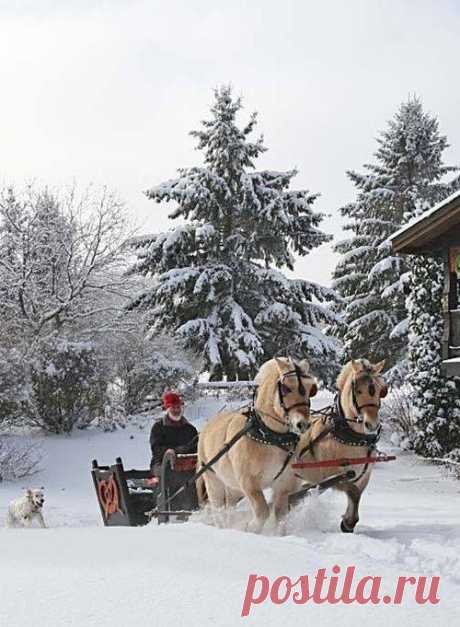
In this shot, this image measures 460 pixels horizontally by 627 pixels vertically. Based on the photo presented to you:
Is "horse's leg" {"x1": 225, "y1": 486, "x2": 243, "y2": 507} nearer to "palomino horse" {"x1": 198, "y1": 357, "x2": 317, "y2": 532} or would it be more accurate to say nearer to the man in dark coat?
"palomino horse" {"x1": 198, "y1": 357, "x2": 317, "y2": 532}

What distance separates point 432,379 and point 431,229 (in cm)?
523

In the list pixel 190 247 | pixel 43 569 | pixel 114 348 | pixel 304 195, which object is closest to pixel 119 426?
pixel 114 348

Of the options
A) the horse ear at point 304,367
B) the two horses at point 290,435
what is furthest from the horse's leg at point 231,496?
the horse ear at point 304,367

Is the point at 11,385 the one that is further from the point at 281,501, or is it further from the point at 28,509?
the point at 281,501

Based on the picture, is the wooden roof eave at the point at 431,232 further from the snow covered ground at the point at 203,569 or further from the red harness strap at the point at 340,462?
the red harness strap at the point at 340,462

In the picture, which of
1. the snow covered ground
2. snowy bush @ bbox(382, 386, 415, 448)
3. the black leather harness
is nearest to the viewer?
the snow covered ground

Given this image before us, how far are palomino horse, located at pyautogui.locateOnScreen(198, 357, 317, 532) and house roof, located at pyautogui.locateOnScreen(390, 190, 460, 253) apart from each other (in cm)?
720

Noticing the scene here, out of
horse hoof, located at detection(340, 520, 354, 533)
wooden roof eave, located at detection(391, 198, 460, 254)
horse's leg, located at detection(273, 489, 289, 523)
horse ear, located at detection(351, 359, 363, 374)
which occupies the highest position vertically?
wooden roof eave, located at detection(391, 198, 460, 254)

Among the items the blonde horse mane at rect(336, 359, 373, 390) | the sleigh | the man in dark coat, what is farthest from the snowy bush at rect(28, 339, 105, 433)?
the blonde horse mane at rect(336, 359, 373, 390)

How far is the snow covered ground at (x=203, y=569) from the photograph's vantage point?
3.74m

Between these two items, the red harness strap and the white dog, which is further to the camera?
the white dog

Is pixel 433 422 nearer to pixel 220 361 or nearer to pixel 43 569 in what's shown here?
pixel 220 361

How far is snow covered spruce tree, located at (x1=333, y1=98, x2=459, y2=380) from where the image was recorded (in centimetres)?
2825

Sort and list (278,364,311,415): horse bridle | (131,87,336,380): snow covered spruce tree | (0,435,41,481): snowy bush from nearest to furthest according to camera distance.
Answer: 1. (278,364,311,415): horse bridle
2. (0,435,41,481): snowy bush
3. (131,87,336,380): snow covered spruce tree
